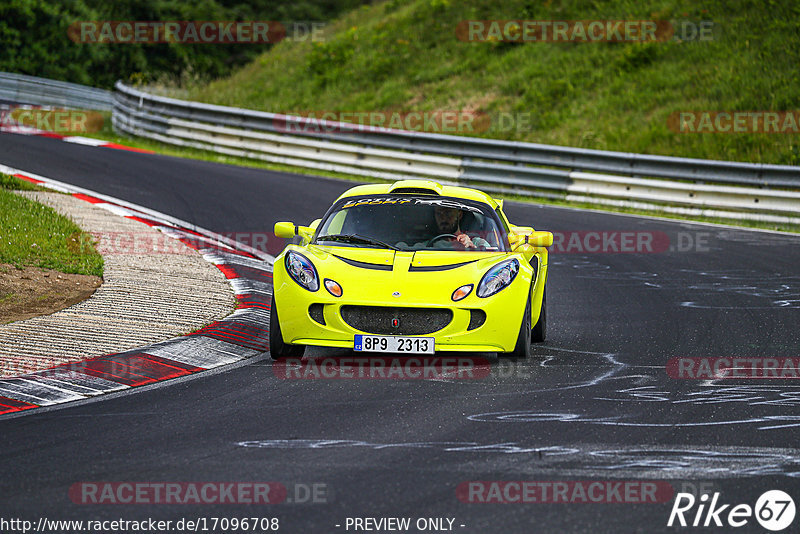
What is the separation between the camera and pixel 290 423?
6.36 meters

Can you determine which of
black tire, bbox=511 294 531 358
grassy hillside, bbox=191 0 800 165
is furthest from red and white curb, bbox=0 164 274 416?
grassy hillside, bbox=191 0 800 165

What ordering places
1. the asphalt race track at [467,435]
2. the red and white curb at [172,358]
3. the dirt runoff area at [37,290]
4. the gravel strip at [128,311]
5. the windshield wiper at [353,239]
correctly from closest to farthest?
the asphalt race track at [467,435] → the red and white curb at [172,358] → the gravel strip at [128,311] → the windshield wiper at [353,239] → the dirt runoff area at [37,290]

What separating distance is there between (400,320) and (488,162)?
14268mm

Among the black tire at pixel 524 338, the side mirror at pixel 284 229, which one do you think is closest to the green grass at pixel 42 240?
the side mirror at pixel 284 229

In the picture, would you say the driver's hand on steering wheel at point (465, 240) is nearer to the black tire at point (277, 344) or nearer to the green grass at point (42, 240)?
the black tire at point (277, 344)

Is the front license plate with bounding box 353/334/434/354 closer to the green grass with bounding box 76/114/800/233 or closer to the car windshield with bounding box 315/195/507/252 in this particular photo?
the car windshield with bounding box 315/195/507/252

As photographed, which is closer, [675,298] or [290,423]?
[290,423]

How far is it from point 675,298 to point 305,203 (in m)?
7.76

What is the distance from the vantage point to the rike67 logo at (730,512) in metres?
4.75

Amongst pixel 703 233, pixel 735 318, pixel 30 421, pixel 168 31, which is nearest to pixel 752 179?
pixel 703 233

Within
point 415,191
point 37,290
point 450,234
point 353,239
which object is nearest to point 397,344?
point 353,239

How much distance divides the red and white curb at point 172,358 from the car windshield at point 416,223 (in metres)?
1.07

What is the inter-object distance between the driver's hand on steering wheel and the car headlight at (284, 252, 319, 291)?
1.44 metres

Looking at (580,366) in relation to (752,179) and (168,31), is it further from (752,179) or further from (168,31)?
(168,31)
